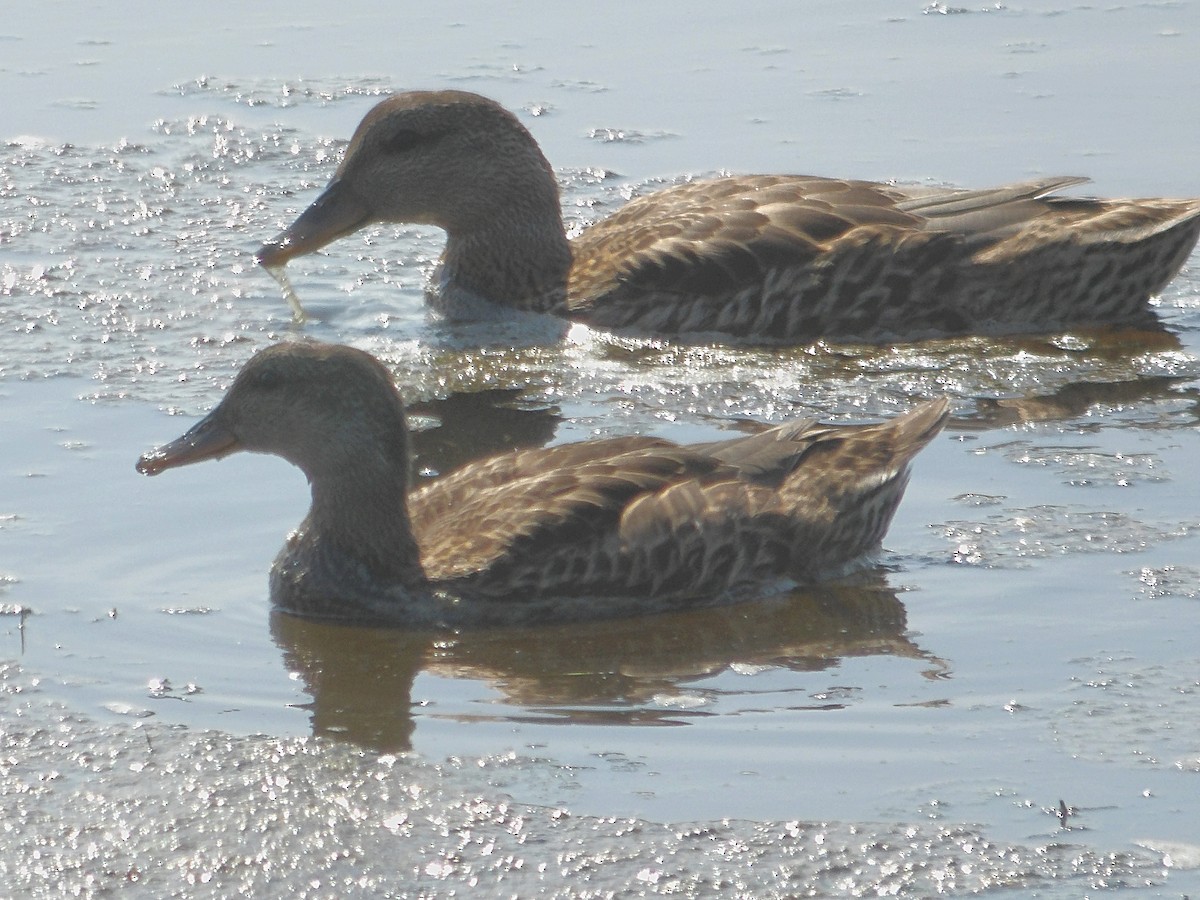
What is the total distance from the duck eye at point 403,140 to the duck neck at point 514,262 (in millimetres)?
535

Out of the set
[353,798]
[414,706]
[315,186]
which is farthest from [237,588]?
[315,186]

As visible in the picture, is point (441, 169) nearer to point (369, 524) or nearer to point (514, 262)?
point (514, 262)

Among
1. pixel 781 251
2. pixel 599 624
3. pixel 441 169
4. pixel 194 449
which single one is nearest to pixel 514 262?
pixel 441 169

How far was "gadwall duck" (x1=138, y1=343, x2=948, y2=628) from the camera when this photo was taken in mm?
7871

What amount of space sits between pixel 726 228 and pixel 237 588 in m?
3.80

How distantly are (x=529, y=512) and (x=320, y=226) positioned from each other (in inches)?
163

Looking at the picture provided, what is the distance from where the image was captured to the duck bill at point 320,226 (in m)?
11.4

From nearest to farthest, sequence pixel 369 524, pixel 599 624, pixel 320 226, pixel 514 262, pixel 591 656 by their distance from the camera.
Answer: pixel 591 656
pixel 599 624
pixel 369 524
pixel 320 226
pixel 514 262

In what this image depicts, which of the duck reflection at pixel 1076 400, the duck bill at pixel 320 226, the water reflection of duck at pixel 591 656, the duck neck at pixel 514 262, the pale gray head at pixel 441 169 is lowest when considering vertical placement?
the water reflection of duck at pixel 591 656

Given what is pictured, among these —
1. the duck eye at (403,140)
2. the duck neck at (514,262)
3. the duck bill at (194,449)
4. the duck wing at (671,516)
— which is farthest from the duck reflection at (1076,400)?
the duck eye at (403,140)

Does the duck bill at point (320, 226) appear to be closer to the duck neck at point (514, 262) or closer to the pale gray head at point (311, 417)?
the duck neck at point (514, 262)

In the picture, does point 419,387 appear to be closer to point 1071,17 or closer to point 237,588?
point 237,588

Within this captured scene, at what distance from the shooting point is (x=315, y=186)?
13133 millimetres

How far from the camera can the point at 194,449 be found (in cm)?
831
